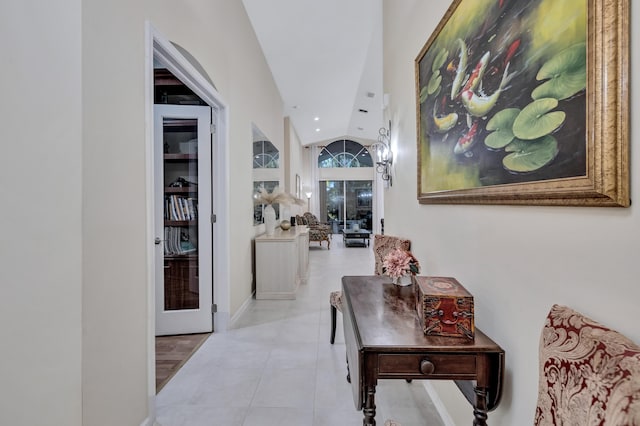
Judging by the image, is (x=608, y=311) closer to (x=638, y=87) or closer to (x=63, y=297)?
(x=638, y=87)

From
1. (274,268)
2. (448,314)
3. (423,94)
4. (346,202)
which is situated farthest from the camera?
(346,202)

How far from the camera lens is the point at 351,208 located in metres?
12.6

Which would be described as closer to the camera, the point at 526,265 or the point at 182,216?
the point at 526,265

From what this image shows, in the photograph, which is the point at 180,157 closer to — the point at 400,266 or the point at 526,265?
the point at 400,266

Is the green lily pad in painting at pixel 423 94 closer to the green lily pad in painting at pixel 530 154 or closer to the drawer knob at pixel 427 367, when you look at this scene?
the green lily pad in painting at pixel 530 154

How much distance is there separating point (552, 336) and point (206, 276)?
293cm

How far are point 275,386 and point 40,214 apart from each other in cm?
Answer: 180

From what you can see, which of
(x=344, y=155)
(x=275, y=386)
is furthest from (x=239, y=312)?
(x=344, y=155)

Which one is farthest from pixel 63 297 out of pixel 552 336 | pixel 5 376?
pixel 552 336

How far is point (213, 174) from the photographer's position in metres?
3.08

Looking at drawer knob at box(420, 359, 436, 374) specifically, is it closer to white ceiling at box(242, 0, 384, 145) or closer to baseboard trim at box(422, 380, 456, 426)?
baseboard trim at box(422, 380, 456, 426)

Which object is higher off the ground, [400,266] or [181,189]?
[181,189]

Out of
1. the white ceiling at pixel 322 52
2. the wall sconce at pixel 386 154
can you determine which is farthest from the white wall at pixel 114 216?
the white ceiling at pixel 322 52

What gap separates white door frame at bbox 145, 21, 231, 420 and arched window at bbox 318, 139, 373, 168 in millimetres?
9702
